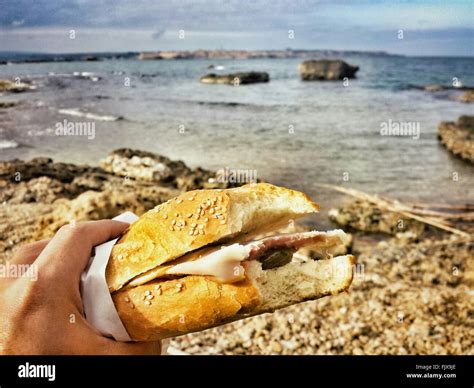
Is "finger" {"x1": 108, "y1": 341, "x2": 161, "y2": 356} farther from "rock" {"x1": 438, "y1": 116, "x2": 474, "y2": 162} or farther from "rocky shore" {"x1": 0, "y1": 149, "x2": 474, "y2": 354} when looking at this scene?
"rock" {"x1": 438, "y1": 116, "x2": 474, "y2": 162}

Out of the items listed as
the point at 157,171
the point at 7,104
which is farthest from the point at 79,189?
the point at 7,104

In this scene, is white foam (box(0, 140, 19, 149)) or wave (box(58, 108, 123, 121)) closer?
white foam (box(0, 140, 19, 149))

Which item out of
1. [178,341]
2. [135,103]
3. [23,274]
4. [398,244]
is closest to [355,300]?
[178,341]

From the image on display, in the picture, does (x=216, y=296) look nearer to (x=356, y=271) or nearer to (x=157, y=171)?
(x=356, y=271)

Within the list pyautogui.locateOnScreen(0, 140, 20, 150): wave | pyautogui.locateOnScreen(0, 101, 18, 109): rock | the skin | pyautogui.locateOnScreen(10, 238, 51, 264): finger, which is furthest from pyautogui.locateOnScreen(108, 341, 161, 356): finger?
pyautogui.locateOnScreen(0, 101, 18, 109): rock

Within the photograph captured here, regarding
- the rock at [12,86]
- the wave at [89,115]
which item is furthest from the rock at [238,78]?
the rock at [12,86]
